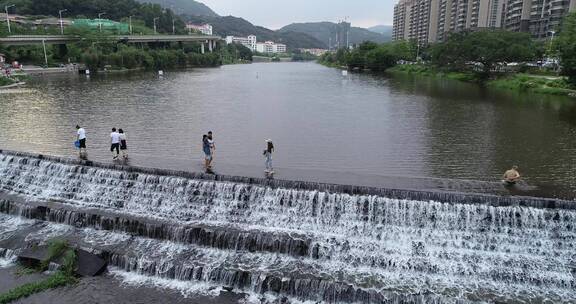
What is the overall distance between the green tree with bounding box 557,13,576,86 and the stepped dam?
139ft

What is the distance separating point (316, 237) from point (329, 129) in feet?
53.7

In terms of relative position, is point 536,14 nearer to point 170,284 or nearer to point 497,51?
point 497,51

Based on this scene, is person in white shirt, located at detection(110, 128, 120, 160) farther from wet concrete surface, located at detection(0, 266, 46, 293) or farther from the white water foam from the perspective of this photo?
the white water foam

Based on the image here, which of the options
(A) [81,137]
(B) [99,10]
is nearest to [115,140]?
(A) [81,137]

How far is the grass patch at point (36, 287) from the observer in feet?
44.8

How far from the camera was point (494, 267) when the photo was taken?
15.1 meters

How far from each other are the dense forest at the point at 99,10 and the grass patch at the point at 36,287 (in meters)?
163

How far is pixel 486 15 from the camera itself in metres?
137

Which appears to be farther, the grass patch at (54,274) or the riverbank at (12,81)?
the riverbank at (12,81)

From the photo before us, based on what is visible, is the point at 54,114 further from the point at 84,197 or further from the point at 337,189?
the point at 337,189

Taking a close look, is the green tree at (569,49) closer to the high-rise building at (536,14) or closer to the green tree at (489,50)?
the green tree at (489,50)

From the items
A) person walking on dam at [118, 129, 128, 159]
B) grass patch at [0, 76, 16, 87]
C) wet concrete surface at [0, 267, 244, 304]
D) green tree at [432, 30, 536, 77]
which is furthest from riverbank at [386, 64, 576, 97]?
grass patch at [0, 76, 16, 87]

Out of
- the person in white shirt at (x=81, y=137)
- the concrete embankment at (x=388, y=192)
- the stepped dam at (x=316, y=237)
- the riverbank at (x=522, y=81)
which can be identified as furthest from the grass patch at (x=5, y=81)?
the riverbank at (x=522, y=81)

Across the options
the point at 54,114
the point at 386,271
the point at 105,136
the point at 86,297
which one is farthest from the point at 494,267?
the point at 54,114
